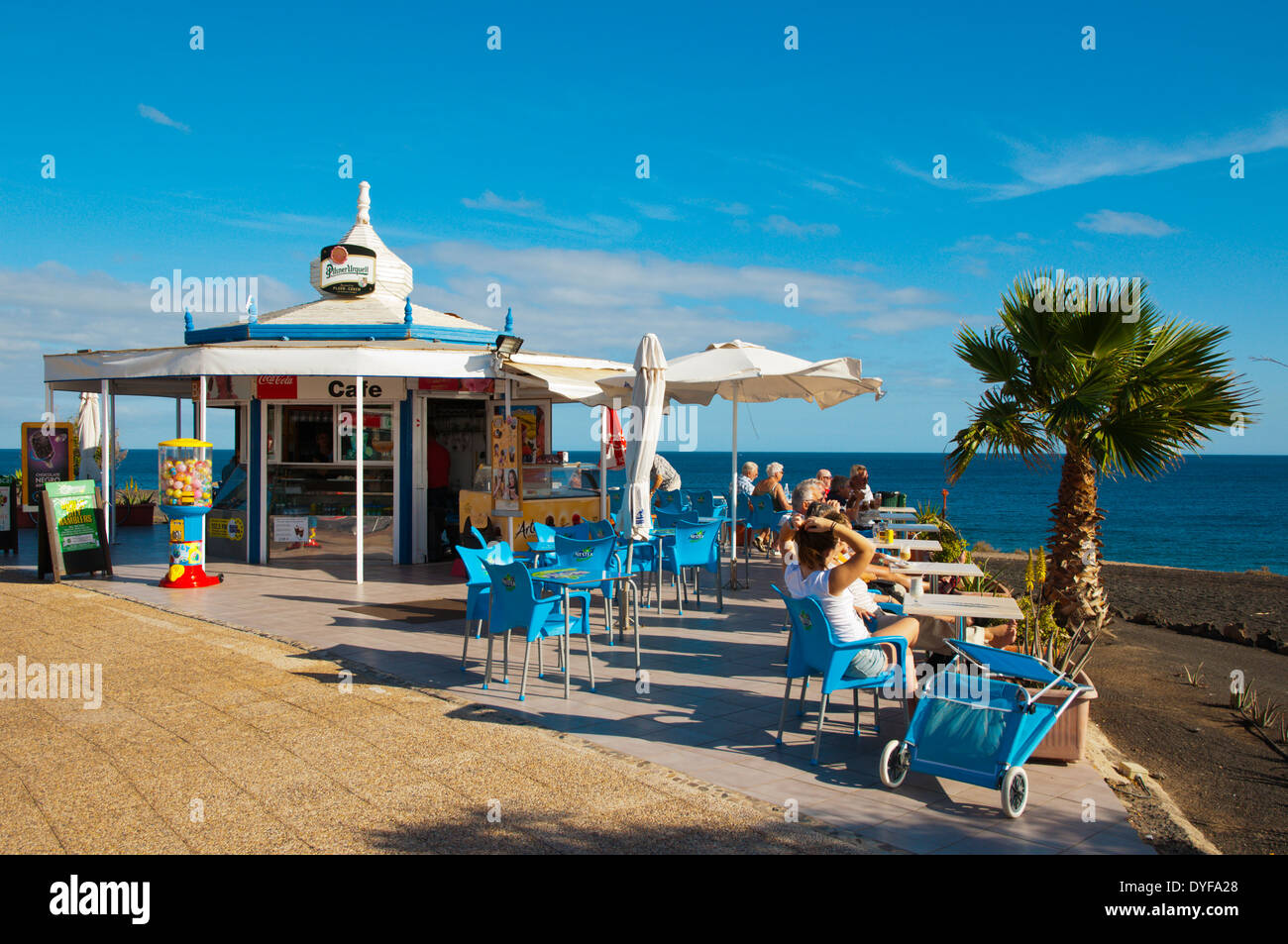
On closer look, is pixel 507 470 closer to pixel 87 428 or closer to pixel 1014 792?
pixel 1014 792

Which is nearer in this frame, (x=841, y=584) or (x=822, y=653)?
(x=822, y=653)

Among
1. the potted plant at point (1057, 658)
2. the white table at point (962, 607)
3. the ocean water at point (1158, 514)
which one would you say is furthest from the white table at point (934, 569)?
the ocean water at point (1158, 514)

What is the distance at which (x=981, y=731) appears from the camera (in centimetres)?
409

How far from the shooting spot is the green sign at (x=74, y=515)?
35.0ft

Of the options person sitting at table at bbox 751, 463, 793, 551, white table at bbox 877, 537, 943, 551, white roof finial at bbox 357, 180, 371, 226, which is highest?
white roof finial at bbox 357, 180, 371, 226

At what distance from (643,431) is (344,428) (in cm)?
633

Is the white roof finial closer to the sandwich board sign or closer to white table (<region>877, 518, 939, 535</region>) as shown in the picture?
the sandwich board sign

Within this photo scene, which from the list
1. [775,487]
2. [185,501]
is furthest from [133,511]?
[775,487]

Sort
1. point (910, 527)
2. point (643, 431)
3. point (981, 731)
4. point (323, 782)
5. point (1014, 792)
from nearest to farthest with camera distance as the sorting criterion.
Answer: point (1014, 792) → point (981, 731) → point (323, 782) → point (643, 431) → point (910, 527)

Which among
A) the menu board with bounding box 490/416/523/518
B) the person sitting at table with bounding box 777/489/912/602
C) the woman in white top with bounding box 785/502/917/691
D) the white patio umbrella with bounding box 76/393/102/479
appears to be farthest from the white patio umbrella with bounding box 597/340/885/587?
the white patio umbrella with bounding box 76/393/102/479

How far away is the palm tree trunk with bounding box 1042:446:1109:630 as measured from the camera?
7887mm

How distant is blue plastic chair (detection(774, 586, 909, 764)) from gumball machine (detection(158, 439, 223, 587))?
7.97 metres

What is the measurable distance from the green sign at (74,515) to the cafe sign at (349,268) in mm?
5043

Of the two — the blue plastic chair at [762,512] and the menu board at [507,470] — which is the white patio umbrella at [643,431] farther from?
the blue plastic chair at [762,512]
